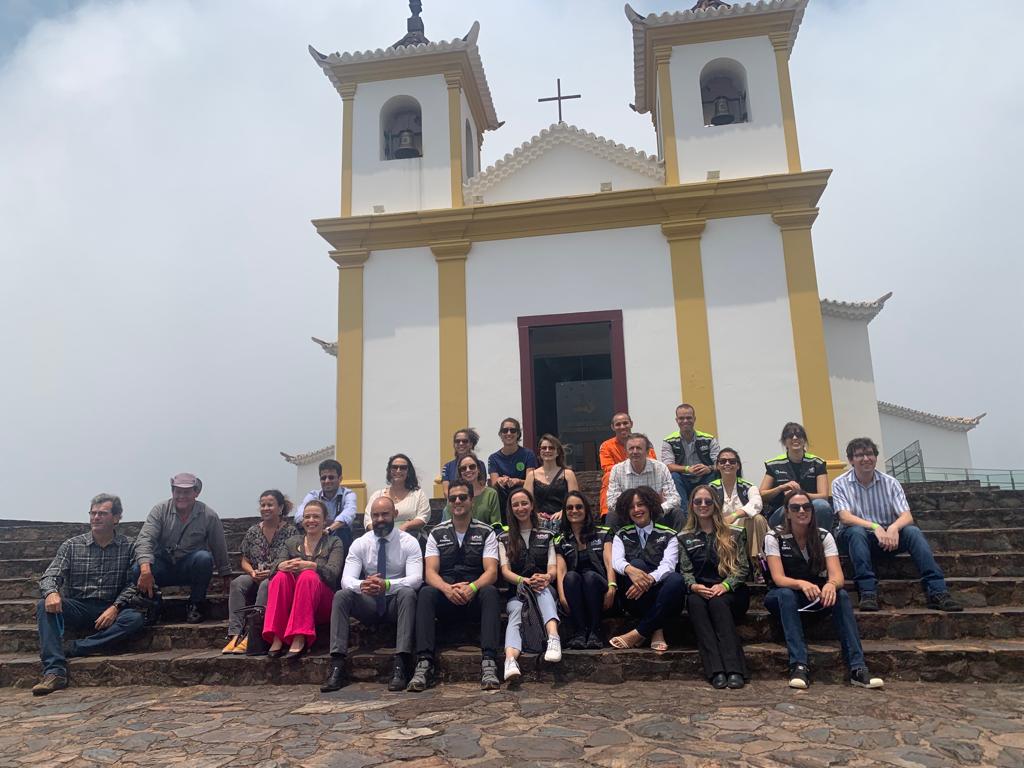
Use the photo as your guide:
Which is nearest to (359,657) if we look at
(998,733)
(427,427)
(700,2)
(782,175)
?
(998,733)

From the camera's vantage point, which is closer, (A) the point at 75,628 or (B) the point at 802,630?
(B) the point at 802,630

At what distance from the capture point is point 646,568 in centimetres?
538

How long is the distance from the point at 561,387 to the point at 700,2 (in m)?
6.49

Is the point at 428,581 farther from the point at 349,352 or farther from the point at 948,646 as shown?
the point at 349,352

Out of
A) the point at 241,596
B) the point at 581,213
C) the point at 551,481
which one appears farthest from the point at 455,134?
the point at 241,596

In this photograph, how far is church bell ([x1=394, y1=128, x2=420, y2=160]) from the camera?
11414 millimetres

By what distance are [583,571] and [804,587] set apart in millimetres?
1444

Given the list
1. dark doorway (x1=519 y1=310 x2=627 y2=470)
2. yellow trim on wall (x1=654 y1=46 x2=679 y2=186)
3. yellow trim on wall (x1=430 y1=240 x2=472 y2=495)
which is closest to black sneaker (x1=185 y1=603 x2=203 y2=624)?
yellow trim on wall (x1=430 y1=240 x2=472 y2=495)

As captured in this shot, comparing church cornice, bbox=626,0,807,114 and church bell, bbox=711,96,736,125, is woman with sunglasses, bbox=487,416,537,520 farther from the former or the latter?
church cornice, bbox=626,0,807,114

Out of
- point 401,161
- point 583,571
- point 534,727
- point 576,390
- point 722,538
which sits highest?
point 401,161

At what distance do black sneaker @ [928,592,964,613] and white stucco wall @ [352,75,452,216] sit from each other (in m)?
7.78

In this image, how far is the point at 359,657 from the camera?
5.21m

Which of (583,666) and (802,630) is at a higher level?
(802,630)

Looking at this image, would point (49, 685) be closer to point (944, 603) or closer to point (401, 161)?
point (944, 603)
